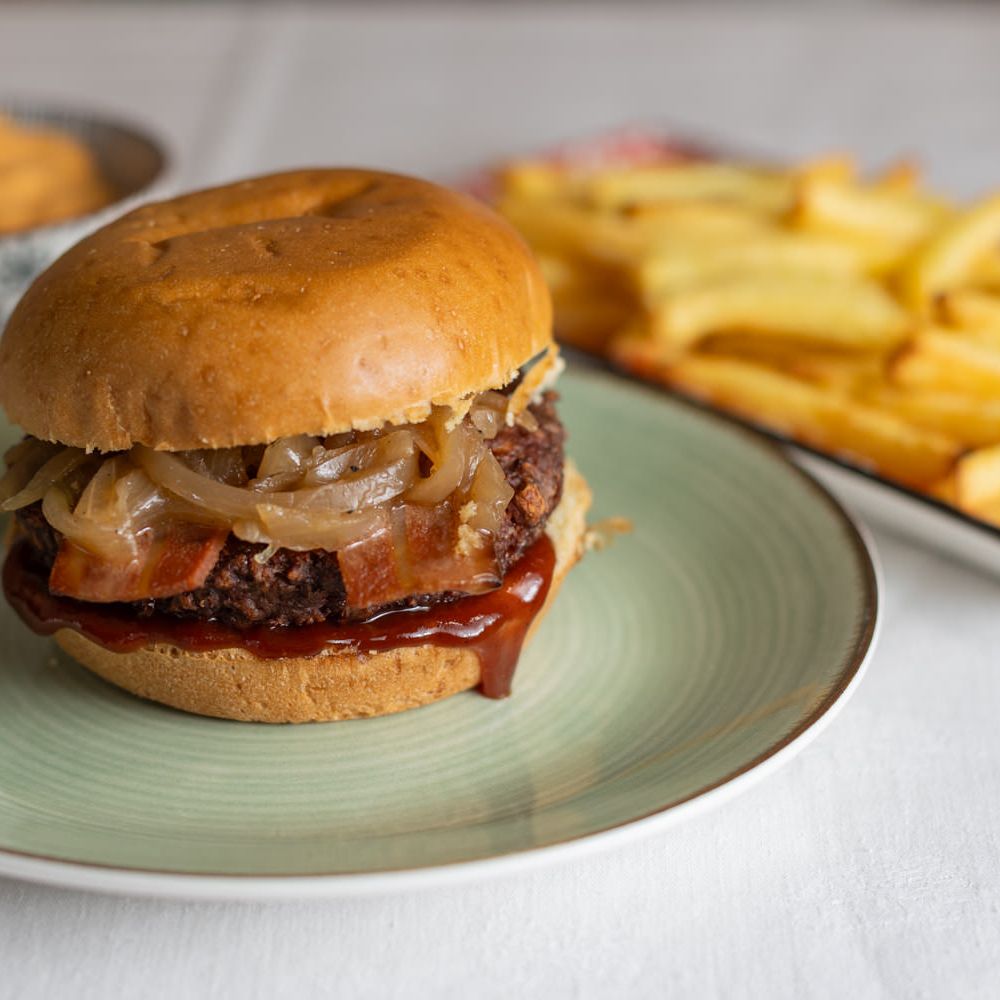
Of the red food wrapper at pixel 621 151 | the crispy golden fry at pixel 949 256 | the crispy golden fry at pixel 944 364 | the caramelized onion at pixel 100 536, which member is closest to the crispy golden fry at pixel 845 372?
the crispy golden fry at pixel 944 364

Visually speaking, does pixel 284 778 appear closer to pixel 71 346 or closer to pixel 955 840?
pixel 71 346

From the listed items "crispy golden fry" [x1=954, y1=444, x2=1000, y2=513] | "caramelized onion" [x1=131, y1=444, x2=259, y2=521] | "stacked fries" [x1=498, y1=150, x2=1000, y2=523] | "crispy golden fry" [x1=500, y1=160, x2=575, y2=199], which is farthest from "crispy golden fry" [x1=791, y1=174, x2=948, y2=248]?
"caramelized onion" [x1=131, y1=444, x2=259, y2=521]

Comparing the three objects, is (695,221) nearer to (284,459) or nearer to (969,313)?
(969,313)

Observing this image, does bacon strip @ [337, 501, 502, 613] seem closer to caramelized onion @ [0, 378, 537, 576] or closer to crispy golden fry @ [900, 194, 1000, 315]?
caramelized onion @ [0, 378, 537, 576]

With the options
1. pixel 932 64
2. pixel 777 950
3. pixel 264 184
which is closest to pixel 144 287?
pixel 264 184

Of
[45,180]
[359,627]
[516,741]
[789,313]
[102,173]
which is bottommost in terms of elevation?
[102,173]

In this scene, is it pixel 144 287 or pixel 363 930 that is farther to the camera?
pixel 144 287

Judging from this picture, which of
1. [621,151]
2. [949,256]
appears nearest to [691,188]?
[949,256]
